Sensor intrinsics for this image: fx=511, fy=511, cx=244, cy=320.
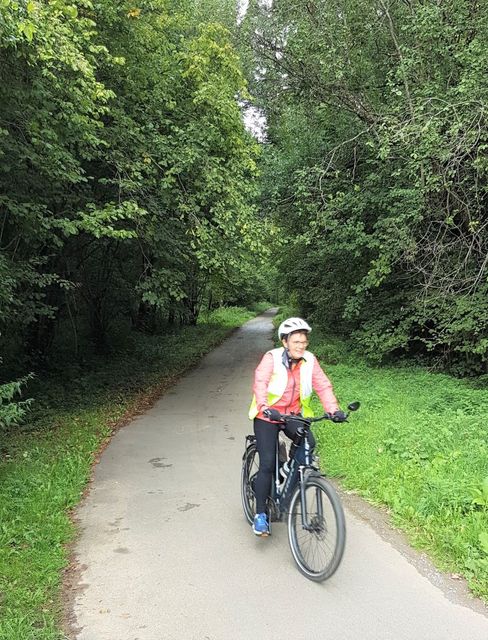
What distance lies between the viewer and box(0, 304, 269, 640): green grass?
142 inches

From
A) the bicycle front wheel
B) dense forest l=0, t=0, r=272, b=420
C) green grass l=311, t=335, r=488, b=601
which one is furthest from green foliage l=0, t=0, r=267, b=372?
the bicycle front wheel

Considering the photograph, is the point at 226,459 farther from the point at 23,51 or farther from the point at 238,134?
the point at 238,134

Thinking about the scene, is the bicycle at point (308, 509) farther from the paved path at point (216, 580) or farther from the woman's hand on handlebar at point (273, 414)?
the paved path at point (216, 580)

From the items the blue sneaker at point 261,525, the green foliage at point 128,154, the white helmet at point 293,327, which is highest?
the green foliage at point 128,154

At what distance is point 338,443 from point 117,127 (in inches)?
266

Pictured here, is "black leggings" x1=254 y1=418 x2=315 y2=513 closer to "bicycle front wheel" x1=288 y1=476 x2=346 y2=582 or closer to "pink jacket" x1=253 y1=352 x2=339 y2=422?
"pink jacket" x1=253 y1=352 x2=339 y2=422

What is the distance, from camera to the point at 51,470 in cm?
636

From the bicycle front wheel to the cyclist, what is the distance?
0.37m

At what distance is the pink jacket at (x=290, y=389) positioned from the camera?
4223 mm

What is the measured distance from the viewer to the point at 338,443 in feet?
23.1

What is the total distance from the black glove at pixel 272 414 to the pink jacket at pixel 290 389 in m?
0.16

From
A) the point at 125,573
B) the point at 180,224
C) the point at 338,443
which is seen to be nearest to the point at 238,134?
the point at 180,224

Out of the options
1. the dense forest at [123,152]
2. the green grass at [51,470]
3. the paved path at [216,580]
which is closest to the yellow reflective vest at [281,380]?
the paved path at [216,580]

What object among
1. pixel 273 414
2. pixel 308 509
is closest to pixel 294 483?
pixel 308 509
